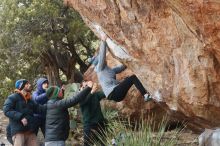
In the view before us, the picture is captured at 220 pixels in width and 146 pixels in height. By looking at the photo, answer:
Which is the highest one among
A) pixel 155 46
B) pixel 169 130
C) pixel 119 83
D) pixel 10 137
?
pixel 155 46

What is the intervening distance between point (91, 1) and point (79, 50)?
805cm

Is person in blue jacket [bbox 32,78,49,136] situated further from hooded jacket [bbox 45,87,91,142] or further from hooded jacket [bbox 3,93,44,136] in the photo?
hooded jacket [bbox 45,87,91,142]

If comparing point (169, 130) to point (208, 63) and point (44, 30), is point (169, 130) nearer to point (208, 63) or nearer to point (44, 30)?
point (208, 63)

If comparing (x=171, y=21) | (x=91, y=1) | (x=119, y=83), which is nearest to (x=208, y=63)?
(x=171, y=21)

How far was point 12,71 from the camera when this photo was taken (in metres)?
15.6

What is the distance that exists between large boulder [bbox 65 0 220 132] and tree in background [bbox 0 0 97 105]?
5.38 meters

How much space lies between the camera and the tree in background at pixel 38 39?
14.2 metres

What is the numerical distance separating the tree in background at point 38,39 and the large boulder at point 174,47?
5.38m

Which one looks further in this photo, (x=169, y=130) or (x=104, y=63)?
(x=169, y=130)

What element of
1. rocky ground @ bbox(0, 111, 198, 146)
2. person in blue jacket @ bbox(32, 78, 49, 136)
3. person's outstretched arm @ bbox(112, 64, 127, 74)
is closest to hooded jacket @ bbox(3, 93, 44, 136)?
person in blue jacket @ bbox(32, 78, 49, 136)

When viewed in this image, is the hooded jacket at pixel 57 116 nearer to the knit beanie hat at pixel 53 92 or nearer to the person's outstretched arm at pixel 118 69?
the knit beanie hat at pixel 53 92

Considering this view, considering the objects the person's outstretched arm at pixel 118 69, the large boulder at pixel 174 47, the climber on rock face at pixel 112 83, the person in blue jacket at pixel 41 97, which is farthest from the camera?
the person's outstretched arm at pixel 118 69

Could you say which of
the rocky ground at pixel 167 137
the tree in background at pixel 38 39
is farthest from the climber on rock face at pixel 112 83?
the tree in background at pixel 38 39

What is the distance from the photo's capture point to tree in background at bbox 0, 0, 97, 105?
559 inches
